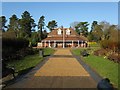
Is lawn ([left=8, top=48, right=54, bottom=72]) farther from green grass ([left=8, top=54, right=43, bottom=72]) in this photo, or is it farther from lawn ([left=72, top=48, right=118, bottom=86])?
lawn ([left=72, top=48, right=118, bottom=86])

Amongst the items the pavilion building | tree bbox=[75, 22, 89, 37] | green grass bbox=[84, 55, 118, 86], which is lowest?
green grass bbox=[84, 55, 118, 86]

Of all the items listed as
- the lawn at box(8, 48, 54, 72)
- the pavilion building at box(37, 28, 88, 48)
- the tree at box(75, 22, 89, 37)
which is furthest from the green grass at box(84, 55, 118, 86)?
the tree at box(75, 22, 89, 37)

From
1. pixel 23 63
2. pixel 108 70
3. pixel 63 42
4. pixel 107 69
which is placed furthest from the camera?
pixel 63 42

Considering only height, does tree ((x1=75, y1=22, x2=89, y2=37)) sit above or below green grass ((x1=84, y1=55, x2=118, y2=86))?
above

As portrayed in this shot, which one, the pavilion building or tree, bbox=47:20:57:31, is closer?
the pavilion building

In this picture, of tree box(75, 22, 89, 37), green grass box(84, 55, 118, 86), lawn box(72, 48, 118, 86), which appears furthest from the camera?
tree box(75, 22, 89, 37)

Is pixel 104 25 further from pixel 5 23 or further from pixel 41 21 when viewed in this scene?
pixel 5 23

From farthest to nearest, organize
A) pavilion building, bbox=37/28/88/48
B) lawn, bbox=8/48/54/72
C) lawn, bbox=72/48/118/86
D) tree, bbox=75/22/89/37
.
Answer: tree, bbox=75/22/89/37 → pavilion building, bbox=37/28/88/48 → lawn, bbox=8/48/54/72 → lawn, bbox=72/48/118/86

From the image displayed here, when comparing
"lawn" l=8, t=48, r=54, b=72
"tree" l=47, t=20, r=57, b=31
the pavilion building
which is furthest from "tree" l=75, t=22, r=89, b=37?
"lawn" l=8, t=48, r=54, b=72

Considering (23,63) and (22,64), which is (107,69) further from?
(23,63)

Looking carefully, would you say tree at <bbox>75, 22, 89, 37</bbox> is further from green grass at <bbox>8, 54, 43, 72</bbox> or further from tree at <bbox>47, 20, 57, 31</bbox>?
green grass at <bbox>8, 54, 43, 72</bbox>

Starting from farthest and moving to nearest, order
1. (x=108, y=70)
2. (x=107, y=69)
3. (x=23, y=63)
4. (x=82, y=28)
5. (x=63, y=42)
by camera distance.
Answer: (x=82, y=28), (x=63, y=42), (x=23, y=63), (x=107, y=69), (x=108, y=70)

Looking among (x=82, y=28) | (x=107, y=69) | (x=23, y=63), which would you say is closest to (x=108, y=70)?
(x=107, y=69)

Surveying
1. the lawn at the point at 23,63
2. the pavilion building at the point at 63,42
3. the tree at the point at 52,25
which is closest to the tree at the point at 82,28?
the tree at the point at 52,25
